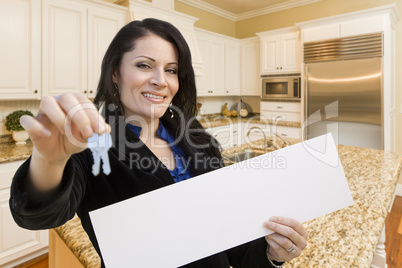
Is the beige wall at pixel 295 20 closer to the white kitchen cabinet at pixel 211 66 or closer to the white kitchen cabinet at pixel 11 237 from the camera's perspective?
the white kitchen cabinet at pixel 211 66

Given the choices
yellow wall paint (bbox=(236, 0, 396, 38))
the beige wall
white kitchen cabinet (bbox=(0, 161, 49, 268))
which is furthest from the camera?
yellow wall paint (bbox=(236, 0, 396, 38))

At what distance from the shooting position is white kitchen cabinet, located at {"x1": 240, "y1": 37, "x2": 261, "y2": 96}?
485 cm

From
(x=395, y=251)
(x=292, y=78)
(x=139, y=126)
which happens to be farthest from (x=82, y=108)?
(x=292, y=78)

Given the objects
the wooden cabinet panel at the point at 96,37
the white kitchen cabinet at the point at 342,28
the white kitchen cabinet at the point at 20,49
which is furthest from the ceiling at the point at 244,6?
the white kitchen cabinet at the point at 20,49

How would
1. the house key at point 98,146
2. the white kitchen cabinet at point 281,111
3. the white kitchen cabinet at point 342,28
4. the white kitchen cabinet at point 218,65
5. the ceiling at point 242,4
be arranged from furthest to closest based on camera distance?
the ceiling at point 242,4 < the white kitchen cabinet at point 218,65 < the white kitchen cabinet at point 281,111 < the white kitchen cabinet at point 342,28 < the house key at point 98,146

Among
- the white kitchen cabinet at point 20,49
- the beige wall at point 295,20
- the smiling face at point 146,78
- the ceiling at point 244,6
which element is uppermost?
the ceiling at point 244,6

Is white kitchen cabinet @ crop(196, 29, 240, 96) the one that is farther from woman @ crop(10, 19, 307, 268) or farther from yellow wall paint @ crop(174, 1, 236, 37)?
woman @ crop(10, 19, 307, 268)

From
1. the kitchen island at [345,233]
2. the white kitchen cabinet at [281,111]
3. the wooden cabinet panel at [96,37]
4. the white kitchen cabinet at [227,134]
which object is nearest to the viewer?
the kitchen island at [345,233]

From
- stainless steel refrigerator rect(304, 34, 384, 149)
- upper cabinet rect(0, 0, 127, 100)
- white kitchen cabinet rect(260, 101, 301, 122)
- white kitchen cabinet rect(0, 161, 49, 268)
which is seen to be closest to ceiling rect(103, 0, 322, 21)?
stainless steel refrigerator rect(304, 34, 384, 149)

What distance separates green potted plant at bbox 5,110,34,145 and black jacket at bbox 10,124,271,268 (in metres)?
2.25

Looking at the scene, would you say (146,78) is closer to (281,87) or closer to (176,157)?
(176,157)

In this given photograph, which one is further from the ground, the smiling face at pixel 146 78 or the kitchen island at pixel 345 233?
the smiling face at pixel 146 78

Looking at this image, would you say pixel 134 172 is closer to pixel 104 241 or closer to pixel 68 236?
pixel 104 241

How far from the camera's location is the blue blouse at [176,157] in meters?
0.82
